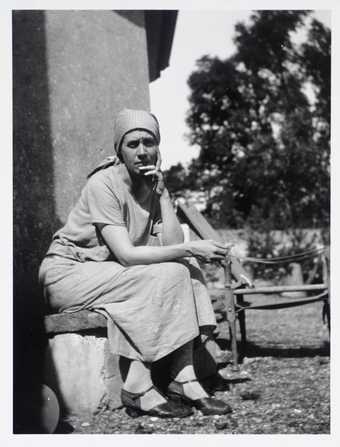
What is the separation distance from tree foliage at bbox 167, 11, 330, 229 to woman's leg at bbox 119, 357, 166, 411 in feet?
24.2

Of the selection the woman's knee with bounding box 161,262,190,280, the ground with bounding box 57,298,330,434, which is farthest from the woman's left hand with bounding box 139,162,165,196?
the ground with bounding box 57,298,330,434

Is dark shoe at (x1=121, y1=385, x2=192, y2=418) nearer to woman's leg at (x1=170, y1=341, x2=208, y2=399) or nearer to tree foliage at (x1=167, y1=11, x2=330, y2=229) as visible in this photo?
woman's leg at (x1=170, y1=341, x2=208, y2=399)

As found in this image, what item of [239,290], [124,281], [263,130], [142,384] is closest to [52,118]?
[124,281]

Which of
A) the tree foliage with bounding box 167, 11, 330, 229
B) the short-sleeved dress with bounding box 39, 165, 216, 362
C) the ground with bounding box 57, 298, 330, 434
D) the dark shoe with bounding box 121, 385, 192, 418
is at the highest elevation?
the tree foliage with bounding box 167, 11, 330, 229

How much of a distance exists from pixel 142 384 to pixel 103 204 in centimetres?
110

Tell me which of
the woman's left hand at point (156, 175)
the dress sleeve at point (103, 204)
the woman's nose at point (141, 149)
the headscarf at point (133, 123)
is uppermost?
the headscarf at point (133, 123)

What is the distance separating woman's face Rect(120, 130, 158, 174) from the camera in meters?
3.35

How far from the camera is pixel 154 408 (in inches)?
118

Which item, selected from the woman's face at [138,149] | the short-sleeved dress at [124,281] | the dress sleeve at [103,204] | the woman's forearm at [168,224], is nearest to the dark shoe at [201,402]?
the short-sleeved dress at [124,281]

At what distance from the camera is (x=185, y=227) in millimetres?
5312

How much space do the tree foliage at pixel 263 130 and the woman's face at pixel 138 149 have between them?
649 cm

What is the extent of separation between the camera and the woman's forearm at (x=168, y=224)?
138 inches

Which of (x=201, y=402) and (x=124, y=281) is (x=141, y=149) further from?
(x=201, y=402)

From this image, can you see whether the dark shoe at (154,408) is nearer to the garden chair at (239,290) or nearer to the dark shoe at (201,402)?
the dark shoe at (201,402)
